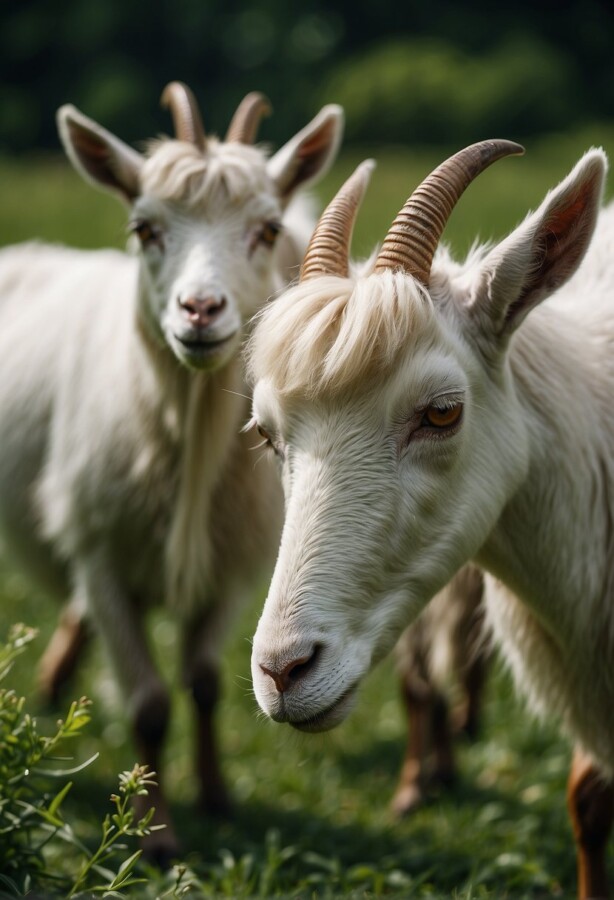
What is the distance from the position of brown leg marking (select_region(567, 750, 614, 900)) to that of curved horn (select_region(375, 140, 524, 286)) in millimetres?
1929

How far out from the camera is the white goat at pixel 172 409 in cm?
472

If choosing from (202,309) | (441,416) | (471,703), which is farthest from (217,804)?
(441,416)

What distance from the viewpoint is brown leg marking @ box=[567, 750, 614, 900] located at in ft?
13.2

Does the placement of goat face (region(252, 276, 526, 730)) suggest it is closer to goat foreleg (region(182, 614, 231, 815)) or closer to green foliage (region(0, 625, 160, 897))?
green foliage (region(0, 625, 160, 897))

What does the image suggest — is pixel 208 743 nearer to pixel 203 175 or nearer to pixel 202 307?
pixel 202 307

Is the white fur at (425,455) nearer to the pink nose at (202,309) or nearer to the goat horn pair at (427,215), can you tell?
the goat horn pair at (427,215)

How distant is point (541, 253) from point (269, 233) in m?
1.89

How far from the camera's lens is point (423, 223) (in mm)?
3197

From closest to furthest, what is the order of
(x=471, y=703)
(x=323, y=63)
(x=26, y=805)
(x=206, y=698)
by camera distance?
(x=26, y=805), (x=206, y=698), (x=471, y=703), (x=323, y=63)

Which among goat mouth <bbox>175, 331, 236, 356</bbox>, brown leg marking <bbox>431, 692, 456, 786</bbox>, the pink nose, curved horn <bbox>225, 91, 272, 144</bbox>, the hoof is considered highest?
curved horn <bbox>225, 91, 272, 144</bbox>

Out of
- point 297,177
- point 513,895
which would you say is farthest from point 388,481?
point 297,177

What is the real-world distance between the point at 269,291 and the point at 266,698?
239 centimetres

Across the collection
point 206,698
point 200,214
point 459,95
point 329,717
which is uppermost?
point 200,214

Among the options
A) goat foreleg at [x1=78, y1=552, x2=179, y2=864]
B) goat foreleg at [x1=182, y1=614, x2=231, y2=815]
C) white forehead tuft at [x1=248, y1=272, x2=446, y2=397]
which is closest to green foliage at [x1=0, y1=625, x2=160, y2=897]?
white forehead tuft at [x1=248, y1=272, x2=446, y2=397]
